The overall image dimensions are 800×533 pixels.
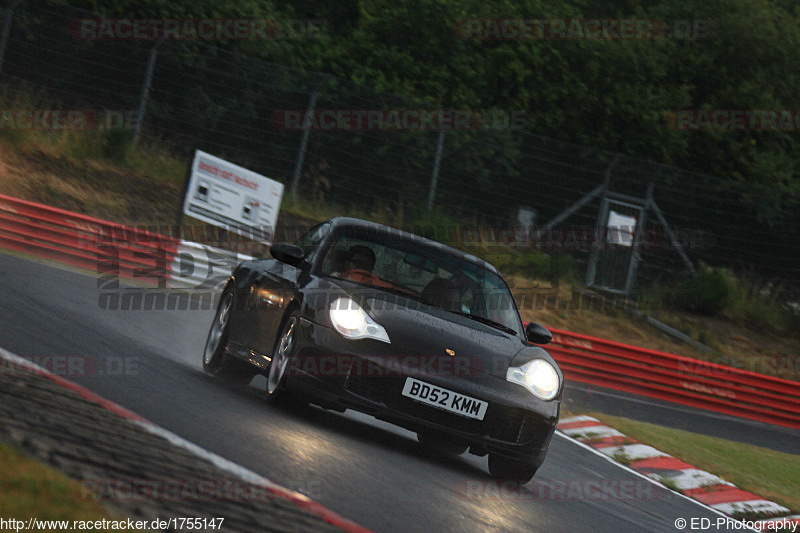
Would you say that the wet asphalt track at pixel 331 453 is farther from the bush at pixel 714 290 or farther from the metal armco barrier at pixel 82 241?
the bush at pixel 714 290

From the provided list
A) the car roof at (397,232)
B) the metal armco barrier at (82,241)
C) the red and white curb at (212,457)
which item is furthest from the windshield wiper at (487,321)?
the metal armco barrier at (82,241)

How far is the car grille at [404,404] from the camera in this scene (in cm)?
682

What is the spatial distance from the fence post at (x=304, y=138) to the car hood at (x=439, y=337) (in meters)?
14.0

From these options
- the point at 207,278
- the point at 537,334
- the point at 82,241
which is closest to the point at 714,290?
the point at 207,278

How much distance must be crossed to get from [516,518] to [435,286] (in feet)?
8.03

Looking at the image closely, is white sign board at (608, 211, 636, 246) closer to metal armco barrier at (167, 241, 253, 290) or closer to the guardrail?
the guardrail

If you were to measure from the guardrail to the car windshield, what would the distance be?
899 cm

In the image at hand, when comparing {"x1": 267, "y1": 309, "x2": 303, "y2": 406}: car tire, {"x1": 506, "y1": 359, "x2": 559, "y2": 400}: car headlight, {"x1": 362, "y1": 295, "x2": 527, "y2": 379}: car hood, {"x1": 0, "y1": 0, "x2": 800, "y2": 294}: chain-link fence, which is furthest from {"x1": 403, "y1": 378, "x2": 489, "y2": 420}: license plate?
{"x1": 0, "y1": 0, "x2": 800, "y2": 294}: chain-link fence

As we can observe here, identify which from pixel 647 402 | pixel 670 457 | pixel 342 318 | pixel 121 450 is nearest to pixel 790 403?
pixel 647 402

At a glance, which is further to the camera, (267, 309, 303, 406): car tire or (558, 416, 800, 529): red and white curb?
(558, 416, 800, 529): red and white curb

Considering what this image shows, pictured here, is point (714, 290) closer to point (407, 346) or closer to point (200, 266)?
point (200, 266)

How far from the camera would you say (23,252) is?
56.6 feet

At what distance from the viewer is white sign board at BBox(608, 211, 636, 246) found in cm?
2188

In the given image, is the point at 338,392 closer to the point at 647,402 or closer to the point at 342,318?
the point at 342,318
